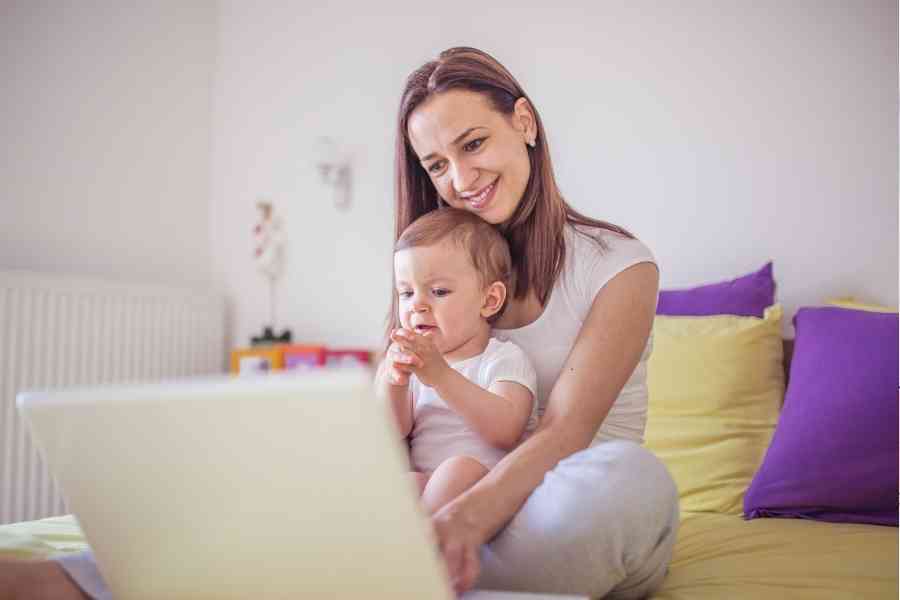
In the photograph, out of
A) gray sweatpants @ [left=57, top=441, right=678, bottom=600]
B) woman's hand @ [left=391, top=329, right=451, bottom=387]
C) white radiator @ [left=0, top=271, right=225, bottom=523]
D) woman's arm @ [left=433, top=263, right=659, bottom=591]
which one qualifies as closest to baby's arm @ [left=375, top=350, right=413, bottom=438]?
woman's hand @ [left=391, top=329, right=451, bottom=387]

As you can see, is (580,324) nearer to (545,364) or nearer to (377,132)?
(545,364)

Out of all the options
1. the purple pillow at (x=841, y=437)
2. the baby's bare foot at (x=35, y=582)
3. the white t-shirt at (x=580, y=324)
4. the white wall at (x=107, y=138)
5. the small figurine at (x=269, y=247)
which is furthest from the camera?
the small figurine at (x=269, y=247)

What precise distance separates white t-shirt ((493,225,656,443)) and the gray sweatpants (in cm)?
37

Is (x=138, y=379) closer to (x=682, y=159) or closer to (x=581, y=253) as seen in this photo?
(x=682, y=159)

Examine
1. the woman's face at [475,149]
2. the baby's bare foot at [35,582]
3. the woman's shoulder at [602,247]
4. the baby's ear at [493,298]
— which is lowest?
the baby's bare foot at [35,582]

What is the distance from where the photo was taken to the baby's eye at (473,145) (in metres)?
1.42

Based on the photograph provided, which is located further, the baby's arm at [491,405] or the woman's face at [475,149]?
the woman's face at [475,149]

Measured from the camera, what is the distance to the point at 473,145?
1.42 m

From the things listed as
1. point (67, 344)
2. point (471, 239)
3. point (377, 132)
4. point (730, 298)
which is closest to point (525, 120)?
point (471, 239)

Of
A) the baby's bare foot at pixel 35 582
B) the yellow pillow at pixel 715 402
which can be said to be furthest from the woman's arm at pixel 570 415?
the yellow pillow at pixel 715 402

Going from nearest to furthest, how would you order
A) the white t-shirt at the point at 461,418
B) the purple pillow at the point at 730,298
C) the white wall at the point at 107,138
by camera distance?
1. the white t-shirt at the point at 461,418
2. the purple pillow at the point at 730,298
3. the white wall at the point at 107,138

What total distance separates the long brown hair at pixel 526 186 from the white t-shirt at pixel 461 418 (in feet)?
0.53

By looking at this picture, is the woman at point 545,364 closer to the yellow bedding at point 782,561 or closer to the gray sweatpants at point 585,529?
the gray sweatpants at point 585,529

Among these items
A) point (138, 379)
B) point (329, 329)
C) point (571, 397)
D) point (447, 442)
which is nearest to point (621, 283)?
point (571, 397)
